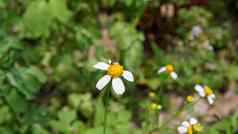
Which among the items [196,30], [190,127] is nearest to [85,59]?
[196,30]

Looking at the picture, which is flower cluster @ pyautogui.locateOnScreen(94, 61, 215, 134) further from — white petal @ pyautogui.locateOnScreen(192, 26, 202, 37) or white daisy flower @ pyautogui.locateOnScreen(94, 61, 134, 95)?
white petal @ pyautogui.locateOnScreen(192, 26, 202, 37)

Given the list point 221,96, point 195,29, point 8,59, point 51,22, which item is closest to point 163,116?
point 221,96

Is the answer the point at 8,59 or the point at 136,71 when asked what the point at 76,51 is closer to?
the point at 136,71

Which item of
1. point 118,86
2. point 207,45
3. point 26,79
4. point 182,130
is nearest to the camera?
point 118,86

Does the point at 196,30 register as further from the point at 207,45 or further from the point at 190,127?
the point at 190,127

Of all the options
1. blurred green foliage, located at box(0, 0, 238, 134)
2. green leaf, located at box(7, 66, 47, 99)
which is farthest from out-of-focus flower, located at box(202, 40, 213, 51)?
green leaf, located at box(7, 66, 47, 99)

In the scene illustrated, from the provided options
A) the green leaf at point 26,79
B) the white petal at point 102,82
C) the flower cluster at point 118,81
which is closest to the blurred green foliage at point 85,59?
the green leaf at point 26,79
